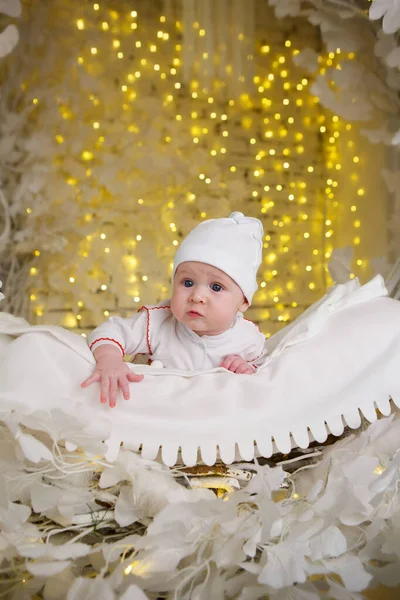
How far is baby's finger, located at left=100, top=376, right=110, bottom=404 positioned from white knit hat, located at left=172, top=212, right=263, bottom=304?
0.35 meters

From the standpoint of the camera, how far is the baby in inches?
56.3

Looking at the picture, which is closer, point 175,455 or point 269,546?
point 269,546

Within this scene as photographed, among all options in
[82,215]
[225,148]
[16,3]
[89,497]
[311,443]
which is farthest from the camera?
[225,148]

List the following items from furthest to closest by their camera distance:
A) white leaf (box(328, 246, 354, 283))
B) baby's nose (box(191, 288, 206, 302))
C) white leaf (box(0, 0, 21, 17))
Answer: white leaf (box(328, 246, 354, 283)), white leaf (box(0, 0, 21, 17)), baby's nose (box(191, 288, 206, 302))

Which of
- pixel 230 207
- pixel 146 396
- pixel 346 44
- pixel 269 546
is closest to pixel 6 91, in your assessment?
pixel 230 207

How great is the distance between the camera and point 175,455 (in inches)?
48.6

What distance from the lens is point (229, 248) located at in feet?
4.82

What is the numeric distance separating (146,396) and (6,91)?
1.78 metres

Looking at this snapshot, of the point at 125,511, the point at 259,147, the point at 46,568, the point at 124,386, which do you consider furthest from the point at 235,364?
the point at 259,147

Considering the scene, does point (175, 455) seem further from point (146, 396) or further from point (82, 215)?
point (82, 215)

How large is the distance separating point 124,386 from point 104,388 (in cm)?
4

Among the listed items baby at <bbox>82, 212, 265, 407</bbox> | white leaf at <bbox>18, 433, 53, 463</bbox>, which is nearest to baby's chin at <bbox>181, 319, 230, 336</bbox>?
baby at <bbox>82, 212, 265, 407</bbox>

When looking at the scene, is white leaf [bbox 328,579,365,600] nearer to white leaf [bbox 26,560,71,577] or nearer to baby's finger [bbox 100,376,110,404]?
white leaf [bbox 26,560,71,577]

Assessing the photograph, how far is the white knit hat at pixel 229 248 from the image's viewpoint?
145 centimetres
